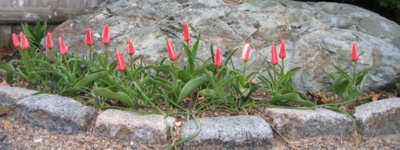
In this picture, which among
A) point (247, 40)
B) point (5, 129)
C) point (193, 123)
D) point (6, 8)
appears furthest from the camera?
point (6, 8)

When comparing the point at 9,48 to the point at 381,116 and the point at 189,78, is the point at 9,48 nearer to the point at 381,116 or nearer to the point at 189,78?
the point at 189,78

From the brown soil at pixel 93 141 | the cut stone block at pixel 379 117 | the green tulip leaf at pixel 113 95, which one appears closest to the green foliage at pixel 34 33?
the brown soil at pixel 93 141

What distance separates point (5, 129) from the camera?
3.10m

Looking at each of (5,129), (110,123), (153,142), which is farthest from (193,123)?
(5,129)

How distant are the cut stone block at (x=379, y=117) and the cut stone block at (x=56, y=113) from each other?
1651 millimetres

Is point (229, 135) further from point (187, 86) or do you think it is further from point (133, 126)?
point (133, 126)

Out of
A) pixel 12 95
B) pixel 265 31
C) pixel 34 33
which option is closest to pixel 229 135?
pixel 12 95

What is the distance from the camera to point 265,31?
13.7 ft

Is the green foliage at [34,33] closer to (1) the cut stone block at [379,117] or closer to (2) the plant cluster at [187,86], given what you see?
(2) the plant cluster at [187,86]

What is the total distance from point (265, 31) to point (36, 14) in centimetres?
234

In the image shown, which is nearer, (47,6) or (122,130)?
(122,130)

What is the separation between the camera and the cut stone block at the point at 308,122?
295 centimetres

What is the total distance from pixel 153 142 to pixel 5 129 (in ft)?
3.20

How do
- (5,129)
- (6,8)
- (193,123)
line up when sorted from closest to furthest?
(193,123) < (5,129) < (6,8)
